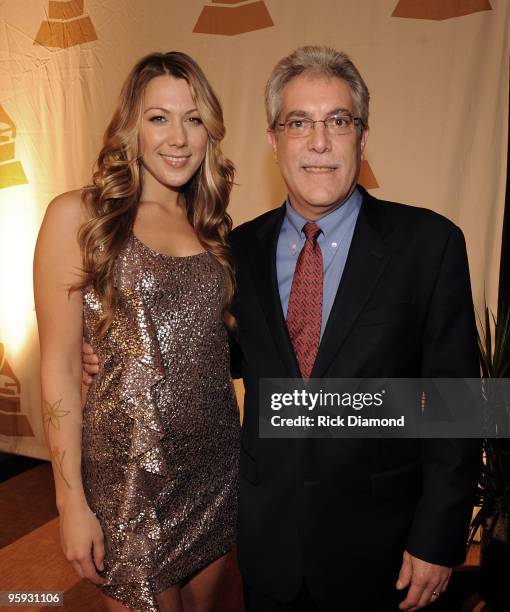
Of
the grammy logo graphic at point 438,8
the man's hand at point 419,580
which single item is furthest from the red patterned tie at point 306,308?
the grammy logo graphic at point 438,8

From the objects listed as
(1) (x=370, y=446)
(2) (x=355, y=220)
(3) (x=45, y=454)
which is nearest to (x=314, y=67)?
(2) (x=355, y=220)

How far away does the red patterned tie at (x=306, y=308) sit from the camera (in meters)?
1.67

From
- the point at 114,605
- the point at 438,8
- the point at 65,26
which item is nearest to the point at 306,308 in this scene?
the point at 114,605

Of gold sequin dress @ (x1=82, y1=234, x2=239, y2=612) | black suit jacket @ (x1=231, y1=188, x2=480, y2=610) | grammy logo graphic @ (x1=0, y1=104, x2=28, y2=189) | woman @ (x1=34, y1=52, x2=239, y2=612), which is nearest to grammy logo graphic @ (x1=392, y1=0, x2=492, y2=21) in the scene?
woman @ (x1=34, y1=52, x2=239, y2=612)

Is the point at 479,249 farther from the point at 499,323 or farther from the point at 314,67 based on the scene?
the point at 314,67

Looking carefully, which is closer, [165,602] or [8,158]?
[165,602]

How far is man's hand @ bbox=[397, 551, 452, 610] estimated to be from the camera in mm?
1598

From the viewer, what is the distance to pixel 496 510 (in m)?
2.70

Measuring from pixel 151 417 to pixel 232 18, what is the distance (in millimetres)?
2621

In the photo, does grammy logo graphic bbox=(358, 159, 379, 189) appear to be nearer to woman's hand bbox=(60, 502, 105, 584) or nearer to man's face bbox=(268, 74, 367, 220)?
man's face bbox=(268, 74, 367, 220)

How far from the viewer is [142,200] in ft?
6.47

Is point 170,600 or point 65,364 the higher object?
point 65,364

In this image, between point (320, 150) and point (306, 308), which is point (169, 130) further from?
point (306, 308)

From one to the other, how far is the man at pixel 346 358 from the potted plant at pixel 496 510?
1.15m
